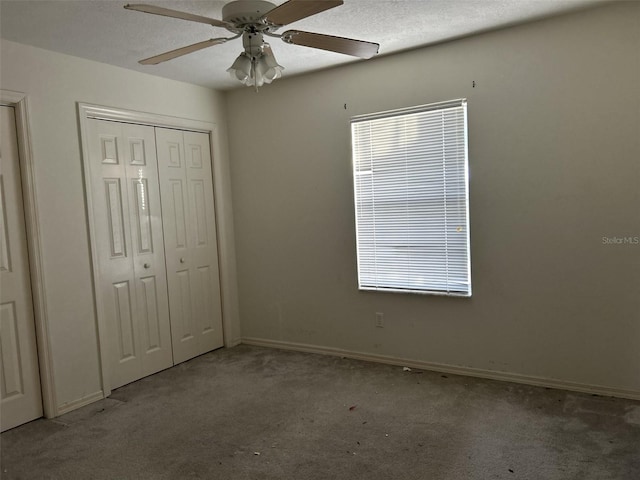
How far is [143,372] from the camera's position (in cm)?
379

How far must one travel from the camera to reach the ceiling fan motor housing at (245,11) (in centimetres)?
221

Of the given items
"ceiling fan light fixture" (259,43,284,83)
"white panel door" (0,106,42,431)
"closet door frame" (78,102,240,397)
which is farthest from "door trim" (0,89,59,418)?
"ceiling fan light fixture" (259,43,284,83)

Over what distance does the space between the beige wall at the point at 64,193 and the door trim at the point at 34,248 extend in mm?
34

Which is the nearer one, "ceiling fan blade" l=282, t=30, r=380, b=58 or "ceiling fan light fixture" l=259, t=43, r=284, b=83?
"ceiling fan blade" l=282, t=30, r=380, b=58

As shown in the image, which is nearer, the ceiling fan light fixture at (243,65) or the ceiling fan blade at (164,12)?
the ceiling fan blade at (164,12)

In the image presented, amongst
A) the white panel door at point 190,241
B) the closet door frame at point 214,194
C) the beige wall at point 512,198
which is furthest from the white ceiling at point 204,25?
the white panel door at point 190,241

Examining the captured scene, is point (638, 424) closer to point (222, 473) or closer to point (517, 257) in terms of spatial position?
point (517, 257)

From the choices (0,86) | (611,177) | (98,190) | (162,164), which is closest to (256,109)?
(162,164)

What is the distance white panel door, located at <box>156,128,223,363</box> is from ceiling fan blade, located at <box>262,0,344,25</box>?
2.12 metres

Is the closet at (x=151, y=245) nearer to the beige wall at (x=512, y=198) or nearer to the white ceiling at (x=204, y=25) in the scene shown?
the white ceiling at (x=204, y=25)

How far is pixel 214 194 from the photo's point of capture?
442 centimetres

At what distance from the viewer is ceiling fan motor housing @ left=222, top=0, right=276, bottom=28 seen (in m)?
2.21

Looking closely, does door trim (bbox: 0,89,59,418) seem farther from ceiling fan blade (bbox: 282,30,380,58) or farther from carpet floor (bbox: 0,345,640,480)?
ceiling fan blade (bbox: 282,30,380,58)

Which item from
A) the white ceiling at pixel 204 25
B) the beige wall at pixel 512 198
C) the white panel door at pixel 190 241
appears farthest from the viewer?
the white panel door at pixel 190 241
